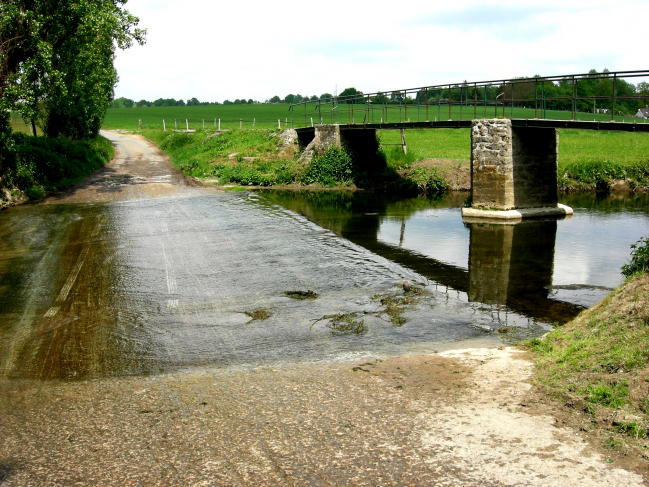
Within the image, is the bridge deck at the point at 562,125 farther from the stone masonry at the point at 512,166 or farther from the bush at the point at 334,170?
the bush at the point at 334,170

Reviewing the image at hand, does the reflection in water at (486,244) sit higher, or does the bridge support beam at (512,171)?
the bridge support beam at (512,171)

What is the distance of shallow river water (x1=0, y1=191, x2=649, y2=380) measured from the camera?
29.9ft

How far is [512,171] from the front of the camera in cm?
2088

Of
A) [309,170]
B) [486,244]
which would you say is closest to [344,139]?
[309,170]

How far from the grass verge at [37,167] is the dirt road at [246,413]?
16032mm

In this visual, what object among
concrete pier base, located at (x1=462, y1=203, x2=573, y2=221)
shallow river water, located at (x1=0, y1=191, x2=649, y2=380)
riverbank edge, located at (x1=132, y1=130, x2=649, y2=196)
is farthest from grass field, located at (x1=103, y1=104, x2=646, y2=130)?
shallow river water, located at (x1=0, y1=191, x2=649, y2=380)

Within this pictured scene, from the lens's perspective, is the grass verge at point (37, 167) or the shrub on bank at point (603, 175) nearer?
the grass verge at point (37, 167)

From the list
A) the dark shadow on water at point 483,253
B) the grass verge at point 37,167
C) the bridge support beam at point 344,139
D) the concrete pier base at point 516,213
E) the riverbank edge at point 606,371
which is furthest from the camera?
the bridge support beam at point 344,139

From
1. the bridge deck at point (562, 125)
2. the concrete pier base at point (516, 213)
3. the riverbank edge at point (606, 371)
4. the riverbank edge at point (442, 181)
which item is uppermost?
the bridge deck at point (562, 125)

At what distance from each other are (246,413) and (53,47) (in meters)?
22.2

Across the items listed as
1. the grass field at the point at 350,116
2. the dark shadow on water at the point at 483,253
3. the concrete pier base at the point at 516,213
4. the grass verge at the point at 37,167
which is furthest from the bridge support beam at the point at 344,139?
the grass verge at the point at 37,167

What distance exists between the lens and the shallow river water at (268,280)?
911cm

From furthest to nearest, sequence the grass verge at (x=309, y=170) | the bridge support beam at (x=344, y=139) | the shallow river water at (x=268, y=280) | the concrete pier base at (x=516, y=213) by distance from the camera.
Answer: the bridge support beam at (x=344, y=139) < the grass verge at (x=309, y=170) < the concrete pier base at (x=516, y=213) < the shallow river water at (x=268, y=280)

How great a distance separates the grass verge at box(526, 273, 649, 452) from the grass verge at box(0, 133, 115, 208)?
2250 centimetres
